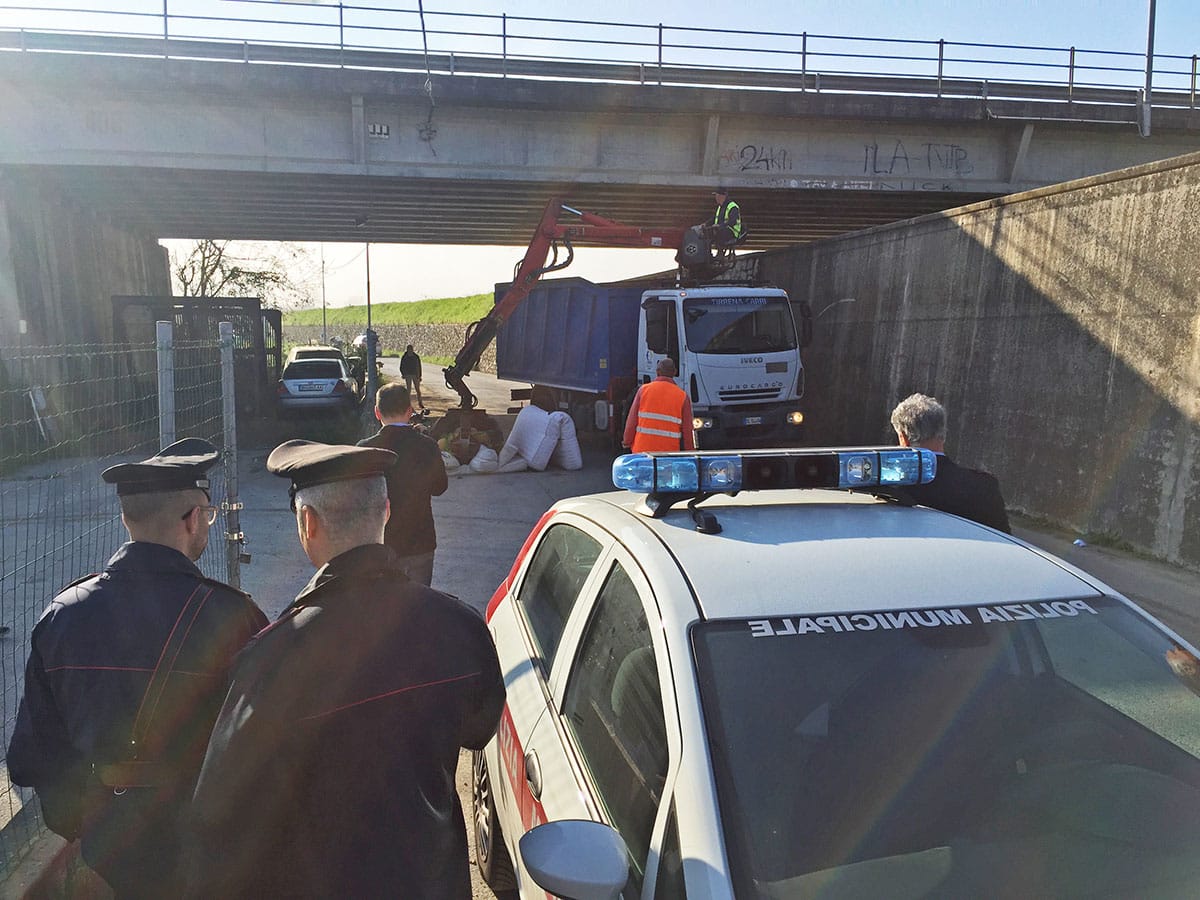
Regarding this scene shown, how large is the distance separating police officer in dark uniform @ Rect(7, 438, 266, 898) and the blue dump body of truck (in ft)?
41.6

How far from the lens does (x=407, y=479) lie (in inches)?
182

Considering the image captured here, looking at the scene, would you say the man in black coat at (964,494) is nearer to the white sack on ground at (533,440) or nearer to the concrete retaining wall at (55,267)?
the white sack on ground at (533,440)

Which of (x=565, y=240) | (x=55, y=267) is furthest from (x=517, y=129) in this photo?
(x=55, y=267)

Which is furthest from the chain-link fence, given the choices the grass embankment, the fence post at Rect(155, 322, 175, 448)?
the grass embankment

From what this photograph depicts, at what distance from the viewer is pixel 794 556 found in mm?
2236

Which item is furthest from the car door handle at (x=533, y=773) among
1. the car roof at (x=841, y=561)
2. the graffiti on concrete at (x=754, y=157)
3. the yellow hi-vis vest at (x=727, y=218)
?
the graffiti on concrete at (x=754, y=157)

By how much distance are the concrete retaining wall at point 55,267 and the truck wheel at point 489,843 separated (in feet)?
56.4

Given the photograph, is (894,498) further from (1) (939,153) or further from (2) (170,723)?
(1) (939,153)

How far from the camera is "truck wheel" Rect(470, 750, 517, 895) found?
292cm

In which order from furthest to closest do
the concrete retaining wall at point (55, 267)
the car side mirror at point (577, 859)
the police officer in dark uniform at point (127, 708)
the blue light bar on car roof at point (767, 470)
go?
the concrete retaining wall at point (55, 267) → the blue light bar on car roof at point (767, 470) → the police officer in dark uniform at point (127, 708) → the car side mirror at point (577, 859)

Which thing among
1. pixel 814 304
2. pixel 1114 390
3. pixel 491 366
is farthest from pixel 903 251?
pixel 491 366

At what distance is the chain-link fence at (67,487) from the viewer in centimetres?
383

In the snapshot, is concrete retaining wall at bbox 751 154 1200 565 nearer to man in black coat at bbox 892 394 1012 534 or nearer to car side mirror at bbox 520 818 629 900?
man in black coat at bbox 892 394 1012 534

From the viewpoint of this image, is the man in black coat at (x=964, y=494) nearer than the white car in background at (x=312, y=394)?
Yes
